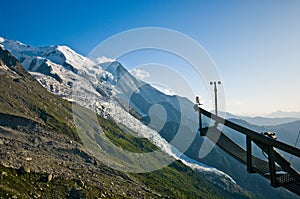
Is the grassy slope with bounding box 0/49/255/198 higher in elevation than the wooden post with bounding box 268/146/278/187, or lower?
lower

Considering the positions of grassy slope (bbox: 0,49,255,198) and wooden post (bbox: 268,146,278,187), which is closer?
wooden post (bbox: 268,146,278,187)

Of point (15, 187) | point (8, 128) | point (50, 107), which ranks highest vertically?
point (50, 107)

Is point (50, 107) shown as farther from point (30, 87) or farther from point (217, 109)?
point (217, 109)

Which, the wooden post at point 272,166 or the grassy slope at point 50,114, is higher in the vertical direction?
the wooden post at point 272,166

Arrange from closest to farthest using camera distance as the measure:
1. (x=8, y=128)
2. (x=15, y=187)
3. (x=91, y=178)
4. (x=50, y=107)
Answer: (x=15, y=187), (x=91, y=178), (x=8, y=128), (x=50, y=107)

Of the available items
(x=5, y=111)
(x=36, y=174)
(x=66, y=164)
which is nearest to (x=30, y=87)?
(x=5, y=111)

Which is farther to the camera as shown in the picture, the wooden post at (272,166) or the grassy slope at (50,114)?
the grassy slope at (50,114)

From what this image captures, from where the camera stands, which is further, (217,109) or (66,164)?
(66,164)

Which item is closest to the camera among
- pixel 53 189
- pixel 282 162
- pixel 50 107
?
pixel 282 162

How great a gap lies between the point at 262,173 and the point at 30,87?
19926 cm

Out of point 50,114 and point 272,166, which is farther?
point 50,114

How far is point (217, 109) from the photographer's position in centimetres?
1203

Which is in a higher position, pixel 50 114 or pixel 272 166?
pixel 272 166

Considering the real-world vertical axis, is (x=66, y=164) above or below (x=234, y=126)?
below
